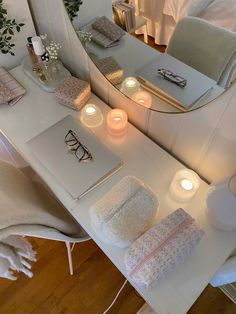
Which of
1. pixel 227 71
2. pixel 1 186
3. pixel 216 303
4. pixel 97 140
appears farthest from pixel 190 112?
pixel 216 303

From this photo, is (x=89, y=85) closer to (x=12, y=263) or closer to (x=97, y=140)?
(x=97, y=140)

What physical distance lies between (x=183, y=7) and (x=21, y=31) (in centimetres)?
66

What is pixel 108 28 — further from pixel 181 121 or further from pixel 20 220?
pixel 20 220

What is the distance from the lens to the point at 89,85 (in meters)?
0.91

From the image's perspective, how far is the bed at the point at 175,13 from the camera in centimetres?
53

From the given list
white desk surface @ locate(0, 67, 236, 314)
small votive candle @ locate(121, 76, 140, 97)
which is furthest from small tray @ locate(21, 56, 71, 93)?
small votive candle @ locate(121, 76, 140, 97)

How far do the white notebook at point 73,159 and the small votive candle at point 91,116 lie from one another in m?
0.03

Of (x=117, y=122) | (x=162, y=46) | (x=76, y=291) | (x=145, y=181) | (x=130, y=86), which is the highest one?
(x=162, y=46)

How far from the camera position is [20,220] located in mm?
663

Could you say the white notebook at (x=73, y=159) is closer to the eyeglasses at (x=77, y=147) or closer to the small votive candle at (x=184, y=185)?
the eyeglasses at (x=77, y=147)

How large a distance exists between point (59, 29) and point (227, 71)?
24.8 inches

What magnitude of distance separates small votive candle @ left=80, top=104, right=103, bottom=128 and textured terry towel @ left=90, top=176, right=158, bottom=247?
0.30m

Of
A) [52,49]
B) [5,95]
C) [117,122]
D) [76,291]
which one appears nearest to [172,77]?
[117,122]

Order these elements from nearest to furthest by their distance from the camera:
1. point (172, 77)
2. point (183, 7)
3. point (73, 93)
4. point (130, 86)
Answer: point (183, 7), point (172, 77), point (130, 86), point (73, 93)
